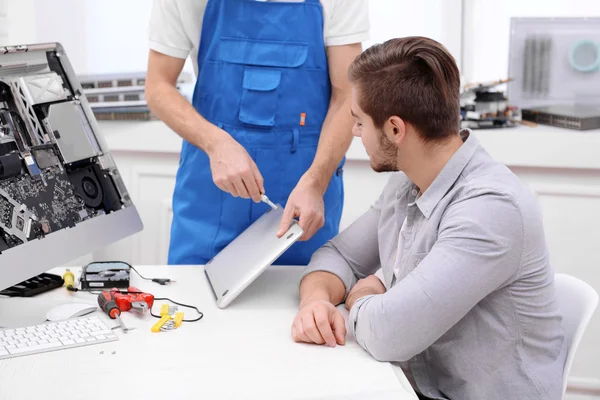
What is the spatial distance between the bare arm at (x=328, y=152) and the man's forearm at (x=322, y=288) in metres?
0.10

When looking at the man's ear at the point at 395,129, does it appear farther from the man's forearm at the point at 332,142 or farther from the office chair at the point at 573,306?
the office chair at the point at 573,306

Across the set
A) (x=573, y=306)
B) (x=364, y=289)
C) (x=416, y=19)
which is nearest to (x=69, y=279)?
(x=364, y=289)

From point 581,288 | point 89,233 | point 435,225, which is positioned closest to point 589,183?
point 581,288

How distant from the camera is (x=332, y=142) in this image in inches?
73.0

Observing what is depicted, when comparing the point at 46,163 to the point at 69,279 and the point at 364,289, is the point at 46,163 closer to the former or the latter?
the point at 69,279

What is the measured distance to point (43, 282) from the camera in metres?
1.72

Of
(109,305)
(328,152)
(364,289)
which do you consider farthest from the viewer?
(328,152)

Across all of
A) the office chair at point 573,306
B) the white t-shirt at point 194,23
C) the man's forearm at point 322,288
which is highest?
the white t-shirt at point 194,23

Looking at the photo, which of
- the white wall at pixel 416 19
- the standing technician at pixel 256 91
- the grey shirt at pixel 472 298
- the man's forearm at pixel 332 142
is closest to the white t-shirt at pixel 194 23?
the standing technician at pixel 256 91

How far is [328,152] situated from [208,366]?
70 centimetres

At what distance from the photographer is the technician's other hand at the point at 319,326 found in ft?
4.56

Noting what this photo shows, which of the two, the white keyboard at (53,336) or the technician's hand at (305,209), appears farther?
the technician's hand at (305,209)

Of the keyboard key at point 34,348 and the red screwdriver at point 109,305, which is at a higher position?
the keyboard key at point 34,348

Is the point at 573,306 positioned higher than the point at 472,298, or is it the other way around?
the point at 472,298
